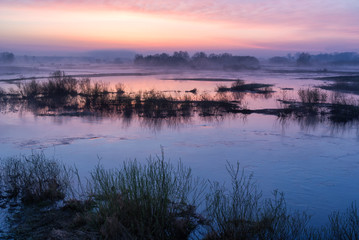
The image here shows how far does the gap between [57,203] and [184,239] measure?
2.40m

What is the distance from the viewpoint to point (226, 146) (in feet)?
29.2

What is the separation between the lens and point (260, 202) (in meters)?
5.32

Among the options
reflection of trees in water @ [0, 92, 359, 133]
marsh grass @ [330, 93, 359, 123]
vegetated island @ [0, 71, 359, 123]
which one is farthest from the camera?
Answer: vegetated island @ [0, 71, 359, 123]

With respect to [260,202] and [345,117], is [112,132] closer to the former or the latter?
[260,202]

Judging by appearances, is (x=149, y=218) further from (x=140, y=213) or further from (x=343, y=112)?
(x=343, y=112)

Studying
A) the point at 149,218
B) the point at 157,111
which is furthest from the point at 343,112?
the point at 149,218

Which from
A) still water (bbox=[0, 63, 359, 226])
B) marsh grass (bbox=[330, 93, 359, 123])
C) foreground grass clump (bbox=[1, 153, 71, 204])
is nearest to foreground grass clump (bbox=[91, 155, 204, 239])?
foreground grass clump (bbox=[1, 153, 71, 204])

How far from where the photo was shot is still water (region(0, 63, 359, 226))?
6156 millimetres

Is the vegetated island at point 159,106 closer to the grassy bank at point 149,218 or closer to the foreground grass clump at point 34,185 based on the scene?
the foreground grass clump at point 34,185

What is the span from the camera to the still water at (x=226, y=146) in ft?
20.2

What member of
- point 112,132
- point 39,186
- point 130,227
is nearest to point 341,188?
point 130,227

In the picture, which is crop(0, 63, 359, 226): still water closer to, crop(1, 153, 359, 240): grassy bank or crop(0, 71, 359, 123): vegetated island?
crop(0, 71, 359, 123): vegetated island

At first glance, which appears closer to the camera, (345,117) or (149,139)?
(149,139)

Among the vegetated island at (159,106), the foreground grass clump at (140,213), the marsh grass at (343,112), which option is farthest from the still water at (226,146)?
the foreground grass clump at (140,213)
